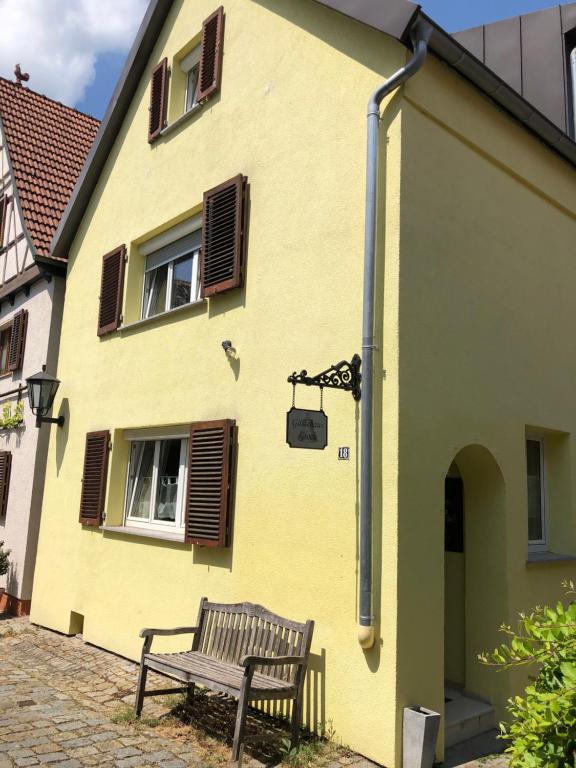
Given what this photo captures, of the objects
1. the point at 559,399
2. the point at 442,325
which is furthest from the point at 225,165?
the point at 559,399

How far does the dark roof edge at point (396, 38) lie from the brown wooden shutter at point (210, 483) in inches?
147

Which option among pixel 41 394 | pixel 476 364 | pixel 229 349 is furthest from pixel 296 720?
pixel 41 394

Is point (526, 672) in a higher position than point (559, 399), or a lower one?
lower

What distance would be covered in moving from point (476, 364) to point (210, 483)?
9.10 feet

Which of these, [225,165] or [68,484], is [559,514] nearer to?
[225,165]

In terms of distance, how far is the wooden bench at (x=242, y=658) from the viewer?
191 inches

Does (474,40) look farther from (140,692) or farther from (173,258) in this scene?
(140,692)

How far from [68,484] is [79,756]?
16.7ft

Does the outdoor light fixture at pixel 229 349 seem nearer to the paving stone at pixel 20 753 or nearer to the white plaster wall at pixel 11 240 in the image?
the paving stone at pixel 20 753

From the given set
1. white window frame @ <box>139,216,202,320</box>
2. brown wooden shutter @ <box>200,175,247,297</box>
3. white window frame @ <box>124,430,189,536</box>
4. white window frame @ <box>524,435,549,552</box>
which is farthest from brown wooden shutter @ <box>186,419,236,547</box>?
white window frame @ <box>524,435,549,552</box>

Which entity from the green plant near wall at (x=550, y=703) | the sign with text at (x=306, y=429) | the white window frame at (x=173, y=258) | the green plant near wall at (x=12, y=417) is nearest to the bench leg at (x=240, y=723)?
the sign with text at (x=306, y=429)

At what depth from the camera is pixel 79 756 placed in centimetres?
494

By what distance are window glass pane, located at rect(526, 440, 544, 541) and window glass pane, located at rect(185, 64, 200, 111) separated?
6154 mm

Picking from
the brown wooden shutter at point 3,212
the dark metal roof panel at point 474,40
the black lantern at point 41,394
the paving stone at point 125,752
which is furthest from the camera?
the brown wooden shutter at point 3,212
